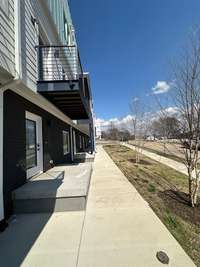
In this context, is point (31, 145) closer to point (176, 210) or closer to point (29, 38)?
point (29, 38)

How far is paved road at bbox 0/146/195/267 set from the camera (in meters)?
2.65

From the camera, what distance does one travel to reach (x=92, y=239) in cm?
320

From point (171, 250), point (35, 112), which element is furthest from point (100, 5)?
point (171, 250)

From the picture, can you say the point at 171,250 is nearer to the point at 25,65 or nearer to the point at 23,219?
the point at 23,219

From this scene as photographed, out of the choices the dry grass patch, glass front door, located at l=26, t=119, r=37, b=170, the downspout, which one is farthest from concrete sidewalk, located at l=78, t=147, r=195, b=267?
glass front door, located at l=26, t=119, r=37, b=170

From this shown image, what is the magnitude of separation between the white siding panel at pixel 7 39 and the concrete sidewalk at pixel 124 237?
3163mm

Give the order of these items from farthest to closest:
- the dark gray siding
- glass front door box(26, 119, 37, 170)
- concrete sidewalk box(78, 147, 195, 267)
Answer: glass front door box(26, 119, 37, 170), the dark gray siding, concrete sidewalk box(78, 147, 195, 267)

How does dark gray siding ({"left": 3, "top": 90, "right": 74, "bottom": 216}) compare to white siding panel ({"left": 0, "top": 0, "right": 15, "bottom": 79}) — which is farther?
dark gray siding ({"left": 3, "top": 90, "right": 74, "bottom": 216})

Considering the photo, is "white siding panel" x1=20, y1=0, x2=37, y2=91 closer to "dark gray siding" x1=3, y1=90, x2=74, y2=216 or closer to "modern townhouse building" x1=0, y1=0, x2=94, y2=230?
"modern townhouse building" x1=0, y1=0, x2=94, y2=230

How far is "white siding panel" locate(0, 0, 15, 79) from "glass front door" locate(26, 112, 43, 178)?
231 cm

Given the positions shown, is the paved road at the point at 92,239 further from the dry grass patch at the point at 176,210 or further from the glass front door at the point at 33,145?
the glass front door at the point at 33,145

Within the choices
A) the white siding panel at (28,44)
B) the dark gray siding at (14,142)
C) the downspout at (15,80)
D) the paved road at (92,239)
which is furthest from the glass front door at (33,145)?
the paved road at (92,239)

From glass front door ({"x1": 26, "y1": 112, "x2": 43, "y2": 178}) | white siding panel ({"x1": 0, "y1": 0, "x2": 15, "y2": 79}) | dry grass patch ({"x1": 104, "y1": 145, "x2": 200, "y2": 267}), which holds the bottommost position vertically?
dry grass patch ({"x1": 104, "y1": 145, "x2": 200, "y2": 267})

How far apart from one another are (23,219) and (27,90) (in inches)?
115
